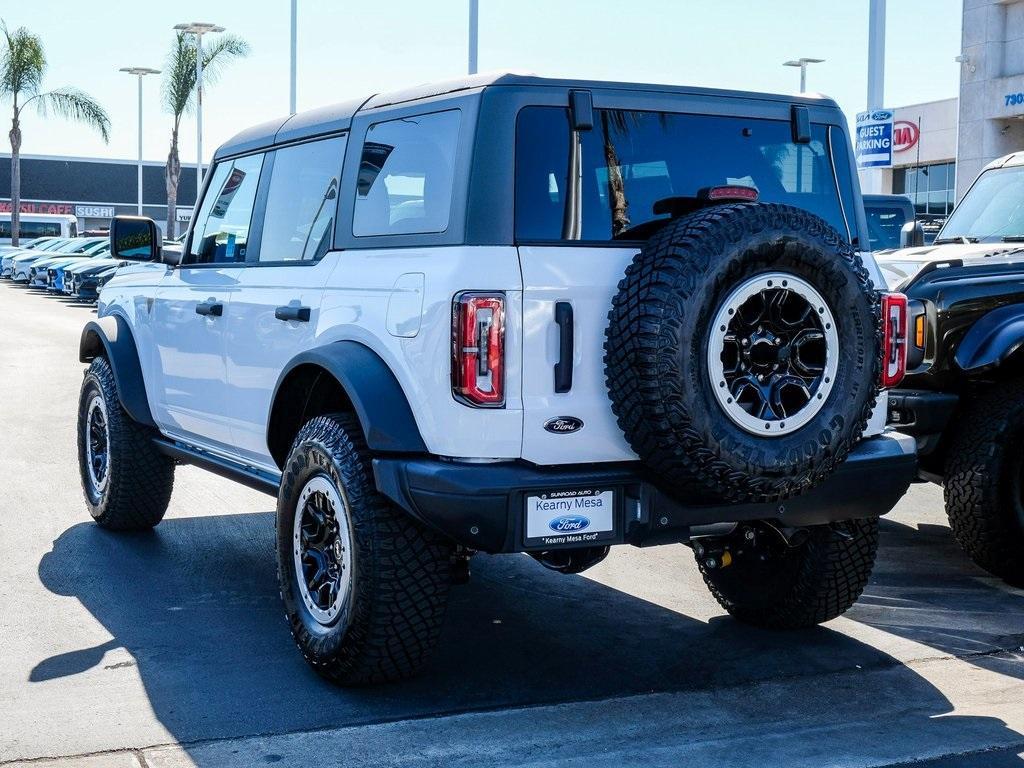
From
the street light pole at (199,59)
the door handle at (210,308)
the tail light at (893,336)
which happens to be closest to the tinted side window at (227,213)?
the door handle at (210,308)

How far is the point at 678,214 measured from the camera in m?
4.72

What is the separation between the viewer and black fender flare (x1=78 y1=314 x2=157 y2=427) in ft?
23.2

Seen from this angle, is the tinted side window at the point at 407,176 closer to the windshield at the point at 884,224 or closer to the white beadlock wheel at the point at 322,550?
the white beadlock wheel at the point at 322,550

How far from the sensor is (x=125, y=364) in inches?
282

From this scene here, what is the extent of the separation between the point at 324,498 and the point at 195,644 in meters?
0.96

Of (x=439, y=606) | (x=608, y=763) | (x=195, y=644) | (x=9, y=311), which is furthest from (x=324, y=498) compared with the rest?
(x=9, y=311)

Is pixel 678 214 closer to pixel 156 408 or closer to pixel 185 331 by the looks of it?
pixel 185 331

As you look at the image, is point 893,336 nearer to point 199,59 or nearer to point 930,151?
point 199,59

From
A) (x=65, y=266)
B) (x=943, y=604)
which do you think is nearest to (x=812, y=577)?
(x=943, y=604)

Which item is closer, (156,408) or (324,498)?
(324,498)

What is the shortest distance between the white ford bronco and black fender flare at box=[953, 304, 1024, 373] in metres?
1.35

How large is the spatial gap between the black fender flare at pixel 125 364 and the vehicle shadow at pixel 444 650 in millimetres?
742

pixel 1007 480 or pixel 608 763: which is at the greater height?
pixel 1007 480

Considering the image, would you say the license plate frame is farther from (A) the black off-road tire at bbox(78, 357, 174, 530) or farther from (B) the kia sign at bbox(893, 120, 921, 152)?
(B) the kia sign at bbox(893, 120, 921, 152)
